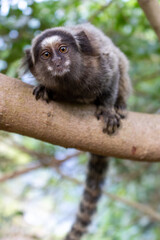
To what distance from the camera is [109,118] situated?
1.95 metres

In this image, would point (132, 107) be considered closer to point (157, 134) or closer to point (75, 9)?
point (75, 9)

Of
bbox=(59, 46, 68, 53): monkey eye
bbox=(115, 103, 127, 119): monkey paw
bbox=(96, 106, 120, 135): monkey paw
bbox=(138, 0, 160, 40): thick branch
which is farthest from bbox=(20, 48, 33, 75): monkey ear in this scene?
bbox=(138, 0, 160, 40): thick branch

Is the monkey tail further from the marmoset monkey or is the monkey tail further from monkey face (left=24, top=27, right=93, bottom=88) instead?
monkey face (left=24, top=27, right=93, bottom=88)

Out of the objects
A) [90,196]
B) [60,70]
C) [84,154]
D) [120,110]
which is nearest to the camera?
[60,70]

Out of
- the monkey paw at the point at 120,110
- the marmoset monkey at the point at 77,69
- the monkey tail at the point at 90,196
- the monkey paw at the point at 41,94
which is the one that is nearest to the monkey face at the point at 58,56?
the marmoset monkey at the point at 77,69

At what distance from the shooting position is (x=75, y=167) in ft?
15.2

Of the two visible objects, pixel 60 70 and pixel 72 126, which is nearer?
pixel 72 126

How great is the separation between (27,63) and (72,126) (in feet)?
2.51

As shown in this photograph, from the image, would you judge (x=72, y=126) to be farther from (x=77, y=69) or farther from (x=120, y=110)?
(x=120, y=110)

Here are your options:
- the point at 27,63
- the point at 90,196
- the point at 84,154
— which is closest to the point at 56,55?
the point at 27,63

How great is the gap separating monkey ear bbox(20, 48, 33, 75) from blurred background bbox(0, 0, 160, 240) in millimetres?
74

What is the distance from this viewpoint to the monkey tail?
280cm

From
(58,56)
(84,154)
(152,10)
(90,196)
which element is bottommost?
(84,154)

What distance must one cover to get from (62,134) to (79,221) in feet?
4.85
